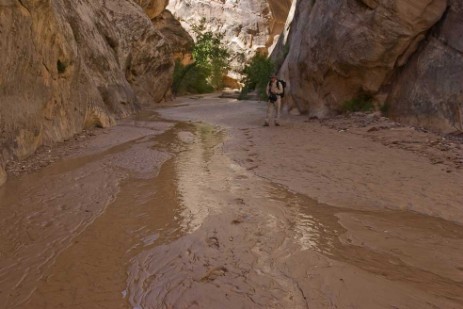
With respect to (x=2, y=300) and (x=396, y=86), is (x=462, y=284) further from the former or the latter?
(x=396, y=86)

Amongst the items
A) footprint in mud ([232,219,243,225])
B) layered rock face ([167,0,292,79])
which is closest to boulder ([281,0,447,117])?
footprint in mud ([232,219,243,225])

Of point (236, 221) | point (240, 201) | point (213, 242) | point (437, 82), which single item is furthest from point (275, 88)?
point (213, 242)

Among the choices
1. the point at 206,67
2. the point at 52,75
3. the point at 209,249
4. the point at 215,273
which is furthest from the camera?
the point at 206,67

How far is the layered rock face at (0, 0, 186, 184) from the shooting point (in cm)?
661

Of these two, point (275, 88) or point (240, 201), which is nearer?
point (240, 201)

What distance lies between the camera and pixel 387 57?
10.9 meters

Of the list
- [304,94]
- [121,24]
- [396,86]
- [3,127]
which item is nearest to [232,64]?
[121,24]

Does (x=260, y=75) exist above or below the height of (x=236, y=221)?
above

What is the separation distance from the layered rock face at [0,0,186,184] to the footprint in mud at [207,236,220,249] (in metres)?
3.99

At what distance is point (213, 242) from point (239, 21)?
1653 inches

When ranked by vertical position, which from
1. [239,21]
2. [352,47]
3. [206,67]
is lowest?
[206,67]

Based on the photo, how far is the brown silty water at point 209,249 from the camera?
2.87 meters

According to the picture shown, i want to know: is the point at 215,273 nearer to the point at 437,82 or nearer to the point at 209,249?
the point at 209,249

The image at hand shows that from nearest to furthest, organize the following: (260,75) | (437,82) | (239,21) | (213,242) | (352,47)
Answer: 1. (213,242)
2. (437,82)
3. (352,47)
4. (260,75)
5. (239,21)
